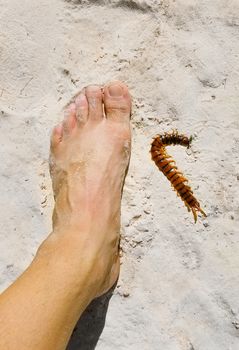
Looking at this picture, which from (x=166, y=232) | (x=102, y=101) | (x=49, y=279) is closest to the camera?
(x=49, y=279)

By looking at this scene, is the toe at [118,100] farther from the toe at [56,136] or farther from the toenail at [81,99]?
the toe at [56,136]

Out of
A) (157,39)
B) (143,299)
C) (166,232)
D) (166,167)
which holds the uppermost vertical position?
(157,39)

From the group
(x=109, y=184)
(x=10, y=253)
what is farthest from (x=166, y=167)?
(x=10, y=253)

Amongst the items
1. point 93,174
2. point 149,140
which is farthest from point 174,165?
point 93,174

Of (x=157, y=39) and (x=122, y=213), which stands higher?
(x=157, y=39)

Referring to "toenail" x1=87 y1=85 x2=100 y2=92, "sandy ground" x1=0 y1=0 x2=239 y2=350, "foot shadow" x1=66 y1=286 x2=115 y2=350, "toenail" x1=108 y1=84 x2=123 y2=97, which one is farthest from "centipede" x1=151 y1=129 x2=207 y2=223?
"foot shadow" x1=66 y1=286 x2=115 y2=350

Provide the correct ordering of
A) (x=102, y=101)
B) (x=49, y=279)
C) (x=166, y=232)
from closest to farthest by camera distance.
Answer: (x=49, y=279), (x=166, y=232), (x=102, y=101)

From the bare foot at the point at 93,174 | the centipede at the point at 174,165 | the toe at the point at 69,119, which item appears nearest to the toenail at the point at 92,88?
the bare foot at the point at 93,174

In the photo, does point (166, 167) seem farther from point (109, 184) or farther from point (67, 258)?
point (67, 258)
